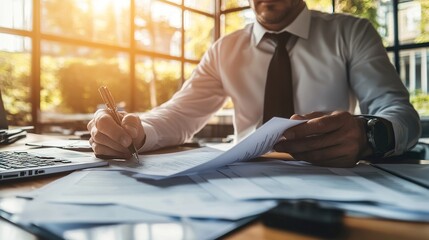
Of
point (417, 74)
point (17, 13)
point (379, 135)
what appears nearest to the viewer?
point (379, 135)

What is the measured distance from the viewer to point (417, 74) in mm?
4156

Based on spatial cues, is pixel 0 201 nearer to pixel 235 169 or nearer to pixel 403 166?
pixel 235 169

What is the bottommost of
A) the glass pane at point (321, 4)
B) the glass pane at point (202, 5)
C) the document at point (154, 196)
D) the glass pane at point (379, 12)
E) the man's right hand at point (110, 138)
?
the document at point (154, 196)

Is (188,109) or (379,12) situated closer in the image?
(188,109)

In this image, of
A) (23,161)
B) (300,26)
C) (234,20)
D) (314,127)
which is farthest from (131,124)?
(234,20)

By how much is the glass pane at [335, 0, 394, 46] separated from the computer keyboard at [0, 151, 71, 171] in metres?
4.23

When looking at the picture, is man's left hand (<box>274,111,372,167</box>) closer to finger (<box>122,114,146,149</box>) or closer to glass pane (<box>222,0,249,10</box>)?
finger (<box>122,114,146,149</box>)

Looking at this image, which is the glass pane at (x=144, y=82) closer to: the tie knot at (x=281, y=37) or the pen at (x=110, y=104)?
the tie knot at (x=281, y=37)

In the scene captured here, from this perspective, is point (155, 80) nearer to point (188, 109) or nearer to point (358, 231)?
point (188, 109)

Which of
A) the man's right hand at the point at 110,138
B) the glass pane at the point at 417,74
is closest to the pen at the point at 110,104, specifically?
the man's right hand at the point at 110,138

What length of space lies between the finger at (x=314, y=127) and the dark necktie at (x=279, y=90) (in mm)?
632

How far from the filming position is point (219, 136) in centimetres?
410

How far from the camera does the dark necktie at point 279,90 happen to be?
4.32 ft

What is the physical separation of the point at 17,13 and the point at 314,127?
341 cm
